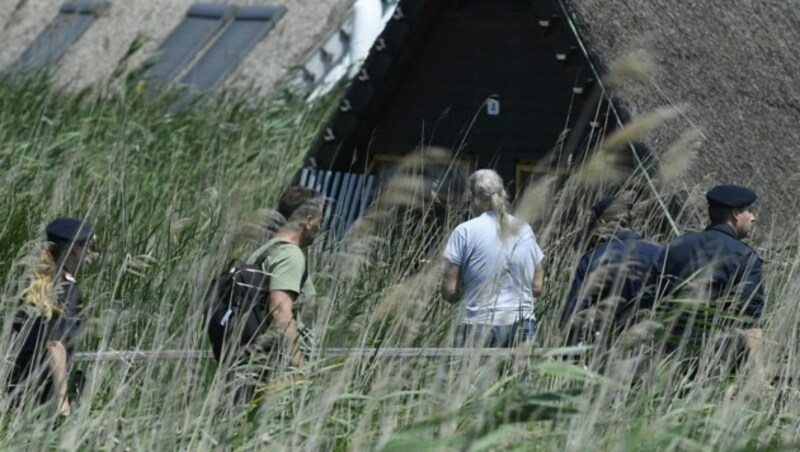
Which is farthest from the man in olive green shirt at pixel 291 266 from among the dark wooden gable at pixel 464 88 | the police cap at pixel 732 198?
→ the dark wooden gable at pixel 464 88

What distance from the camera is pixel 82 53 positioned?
22672mm

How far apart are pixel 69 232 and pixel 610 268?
2.09 metres

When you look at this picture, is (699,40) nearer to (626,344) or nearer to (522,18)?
(522,18)

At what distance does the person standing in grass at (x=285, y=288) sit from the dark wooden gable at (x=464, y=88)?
3.85 metres

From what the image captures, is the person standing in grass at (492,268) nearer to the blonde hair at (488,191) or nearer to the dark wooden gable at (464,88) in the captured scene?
the blonde hair at (488,191)

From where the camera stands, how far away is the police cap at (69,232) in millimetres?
7789

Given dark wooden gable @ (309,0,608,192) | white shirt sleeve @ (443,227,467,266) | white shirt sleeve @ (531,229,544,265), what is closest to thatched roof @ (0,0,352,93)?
dark wooden gable @ (309,0,608,192)

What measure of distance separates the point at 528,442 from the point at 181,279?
2.40 m

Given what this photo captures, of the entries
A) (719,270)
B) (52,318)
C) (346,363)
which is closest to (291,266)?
(52,318)

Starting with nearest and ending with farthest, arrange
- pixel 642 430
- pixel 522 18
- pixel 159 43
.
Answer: pixel 642 430 < pixel 522 18 < pixel 159 43

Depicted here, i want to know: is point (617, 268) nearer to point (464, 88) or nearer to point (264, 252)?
point (264, 252)

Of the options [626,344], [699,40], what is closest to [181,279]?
[626,344]

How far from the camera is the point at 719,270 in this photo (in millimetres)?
8031

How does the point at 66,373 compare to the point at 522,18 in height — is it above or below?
below
